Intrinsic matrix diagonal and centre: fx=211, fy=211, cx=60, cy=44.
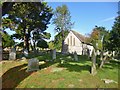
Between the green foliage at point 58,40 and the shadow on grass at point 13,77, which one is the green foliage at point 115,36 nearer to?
the shadow on grass at point 13,77

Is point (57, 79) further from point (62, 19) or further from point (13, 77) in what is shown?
point (62, 19)

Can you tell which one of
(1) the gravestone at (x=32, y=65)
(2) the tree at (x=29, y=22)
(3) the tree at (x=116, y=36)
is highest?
(2) the tree at (x=29, y=22)

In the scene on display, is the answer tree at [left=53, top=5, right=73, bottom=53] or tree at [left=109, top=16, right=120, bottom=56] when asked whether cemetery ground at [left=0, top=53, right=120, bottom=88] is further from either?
tree at [left=53, top=5, right=73, bottom=53]

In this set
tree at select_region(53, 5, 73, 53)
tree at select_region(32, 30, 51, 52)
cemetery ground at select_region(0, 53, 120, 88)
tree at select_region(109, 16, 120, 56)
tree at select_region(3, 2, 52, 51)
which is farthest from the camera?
tree at select_region(53, 5, 73, 53)

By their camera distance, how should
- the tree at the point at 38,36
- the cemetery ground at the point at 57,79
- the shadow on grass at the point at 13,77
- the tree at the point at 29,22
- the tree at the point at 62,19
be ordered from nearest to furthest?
the cemetery ground at the point at 57,79 < the shadow on grass at the point at 13,77 < the tree at the point at 29,22 < the tree at the point at 38,36 < the tree at the point at 62,19

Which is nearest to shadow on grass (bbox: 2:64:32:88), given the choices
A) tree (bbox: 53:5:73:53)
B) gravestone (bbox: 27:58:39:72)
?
gravestone (bbox: 27:58:39:72)

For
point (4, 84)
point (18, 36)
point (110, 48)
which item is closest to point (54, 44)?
point (18, 36)

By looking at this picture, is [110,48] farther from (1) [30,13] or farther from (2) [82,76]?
(1) [30,13]

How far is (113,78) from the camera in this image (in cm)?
1570

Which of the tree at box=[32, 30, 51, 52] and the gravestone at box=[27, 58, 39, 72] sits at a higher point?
the tree at box=[32, 30, 51, 52]

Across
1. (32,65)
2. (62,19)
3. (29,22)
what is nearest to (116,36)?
(32,65)

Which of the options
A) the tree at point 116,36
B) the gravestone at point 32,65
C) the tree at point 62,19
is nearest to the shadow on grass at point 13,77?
the gravestone at point 32,65

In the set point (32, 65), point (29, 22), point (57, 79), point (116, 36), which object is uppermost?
point (29, 22)

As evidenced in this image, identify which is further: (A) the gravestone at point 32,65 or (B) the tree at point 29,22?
(B) the tree at point 29,22
